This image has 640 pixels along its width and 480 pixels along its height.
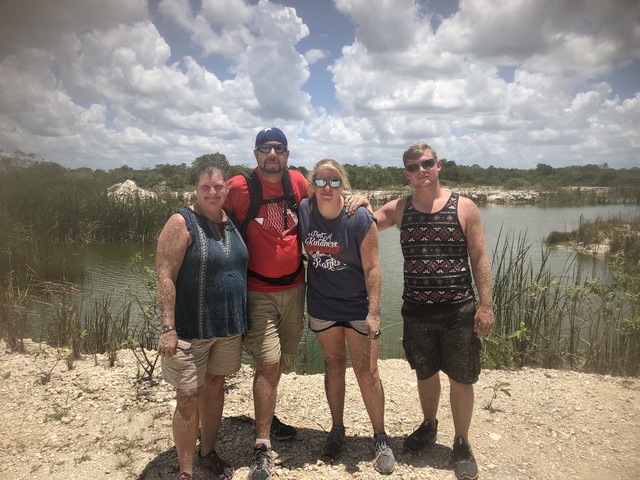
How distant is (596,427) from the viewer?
3.64 meters

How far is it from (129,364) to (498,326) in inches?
193

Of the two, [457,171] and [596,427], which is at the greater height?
[457,171]

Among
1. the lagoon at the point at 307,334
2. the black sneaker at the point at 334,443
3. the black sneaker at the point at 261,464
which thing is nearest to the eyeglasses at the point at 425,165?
the black sneaker at the point at 334,443

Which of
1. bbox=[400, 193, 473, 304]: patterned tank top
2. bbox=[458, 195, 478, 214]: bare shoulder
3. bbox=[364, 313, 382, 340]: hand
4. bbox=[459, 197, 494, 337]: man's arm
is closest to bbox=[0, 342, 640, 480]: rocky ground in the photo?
bbox=[364, 313, 382, 340]: hand

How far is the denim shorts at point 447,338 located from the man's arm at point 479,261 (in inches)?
3.2

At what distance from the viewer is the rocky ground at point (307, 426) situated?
3.16 metres

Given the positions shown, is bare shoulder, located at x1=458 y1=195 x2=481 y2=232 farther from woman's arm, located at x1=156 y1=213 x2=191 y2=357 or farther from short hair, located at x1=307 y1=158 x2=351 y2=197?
woman's arm, located at x1=156 y1=213 x2=191 y2=357

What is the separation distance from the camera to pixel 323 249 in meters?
3.09

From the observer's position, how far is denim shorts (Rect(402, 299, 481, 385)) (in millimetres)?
2996

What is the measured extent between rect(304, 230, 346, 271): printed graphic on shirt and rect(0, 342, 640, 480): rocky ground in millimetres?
1548

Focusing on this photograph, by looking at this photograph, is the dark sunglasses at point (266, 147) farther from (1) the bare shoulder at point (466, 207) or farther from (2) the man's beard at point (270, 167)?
(1) the bare shoulder at point (466, 207)

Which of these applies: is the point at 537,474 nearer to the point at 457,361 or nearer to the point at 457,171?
the point at 457,361

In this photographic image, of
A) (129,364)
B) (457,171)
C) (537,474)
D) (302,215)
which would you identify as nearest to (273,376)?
(302,215)

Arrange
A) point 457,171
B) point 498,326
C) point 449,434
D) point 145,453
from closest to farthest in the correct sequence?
point 145,453
point 449,434
point 498,326
point 457,171
